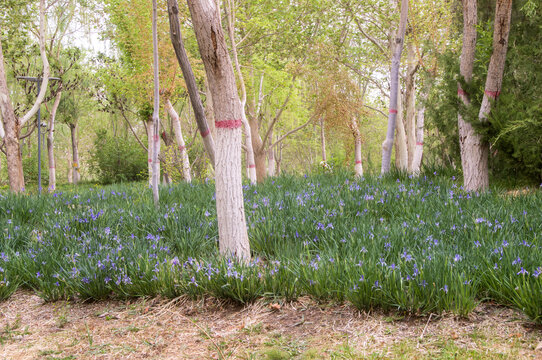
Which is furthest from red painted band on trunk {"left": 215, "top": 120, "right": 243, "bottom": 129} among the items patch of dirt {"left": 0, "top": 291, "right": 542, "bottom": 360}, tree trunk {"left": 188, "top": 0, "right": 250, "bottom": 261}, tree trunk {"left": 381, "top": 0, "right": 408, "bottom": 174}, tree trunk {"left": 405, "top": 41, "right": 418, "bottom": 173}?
tree trunk {"left": 405, "top": 41, "right": 418, "bottom": 173}

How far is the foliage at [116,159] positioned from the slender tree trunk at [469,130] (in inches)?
953

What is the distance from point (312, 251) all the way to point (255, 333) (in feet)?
4.46

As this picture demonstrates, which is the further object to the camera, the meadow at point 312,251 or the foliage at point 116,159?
the foliage at point 116,159

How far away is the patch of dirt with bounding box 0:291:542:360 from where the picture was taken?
108 inches

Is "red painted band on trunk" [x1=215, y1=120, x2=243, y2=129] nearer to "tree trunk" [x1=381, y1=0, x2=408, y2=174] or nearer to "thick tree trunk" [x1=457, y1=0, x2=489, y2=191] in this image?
"thick tree trunk" [x1=457, y1=0, x2=489, y2=191]

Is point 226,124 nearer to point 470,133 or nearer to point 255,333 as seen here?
point 255,333

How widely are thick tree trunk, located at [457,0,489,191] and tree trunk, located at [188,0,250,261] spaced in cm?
407

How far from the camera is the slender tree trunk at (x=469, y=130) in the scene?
673 centimetres

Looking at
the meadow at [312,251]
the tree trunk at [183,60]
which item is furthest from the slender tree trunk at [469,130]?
the tree trunk at [183,60]

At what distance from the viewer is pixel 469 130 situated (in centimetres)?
685

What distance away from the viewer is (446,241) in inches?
163

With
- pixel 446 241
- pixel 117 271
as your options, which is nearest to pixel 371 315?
pixel 446 241

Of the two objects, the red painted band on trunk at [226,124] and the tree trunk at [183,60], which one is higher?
the tree trunk at [183,60]

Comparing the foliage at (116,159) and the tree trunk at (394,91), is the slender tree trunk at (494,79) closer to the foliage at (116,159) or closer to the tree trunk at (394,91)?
the tree trunk at (394,91)
